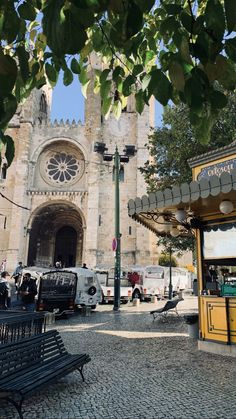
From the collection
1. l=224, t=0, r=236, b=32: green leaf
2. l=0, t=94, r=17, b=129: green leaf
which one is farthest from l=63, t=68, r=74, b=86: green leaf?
l=224, t=0, r=236, b=32: green leaf

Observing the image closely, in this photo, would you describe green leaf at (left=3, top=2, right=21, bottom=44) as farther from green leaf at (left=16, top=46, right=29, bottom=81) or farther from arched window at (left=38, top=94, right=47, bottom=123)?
arched window at (left=38, top=94, right=47, bottom=123)

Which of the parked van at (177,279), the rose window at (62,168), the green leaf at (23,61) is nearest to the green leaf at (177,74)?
the green leaf at (23,61)

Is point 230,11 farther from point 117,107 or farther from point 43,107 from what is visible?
point 43,107

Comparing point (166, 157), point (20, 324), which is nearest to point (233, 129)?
point (166, 157)

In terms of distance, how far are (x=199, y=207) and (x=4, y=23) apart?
20.7 feet

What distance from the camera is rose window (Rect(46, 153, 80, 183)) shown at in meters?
35.7

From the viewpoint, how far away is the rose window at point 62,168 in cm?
3566

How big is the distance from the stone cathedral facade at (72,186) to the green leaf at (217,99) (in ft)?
96.7

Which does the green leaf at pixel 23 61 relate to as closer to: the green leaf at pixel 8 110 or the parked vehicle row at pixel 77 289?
the green leaf at pixel 8 110

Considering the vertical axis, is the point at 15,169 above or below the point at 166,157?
above

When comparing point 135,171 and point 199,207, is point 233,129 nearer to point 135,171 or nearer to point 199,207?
point 199,207

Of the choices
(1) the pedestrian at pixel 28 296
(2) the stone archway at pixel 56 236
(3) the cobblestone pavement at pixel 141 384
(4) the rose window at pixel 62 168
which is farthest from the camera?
(4) the rose window at pixel 62 168

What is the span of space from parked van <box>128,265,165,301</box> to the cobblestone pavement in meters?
12.7

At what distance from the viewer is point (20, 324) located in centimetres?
591
